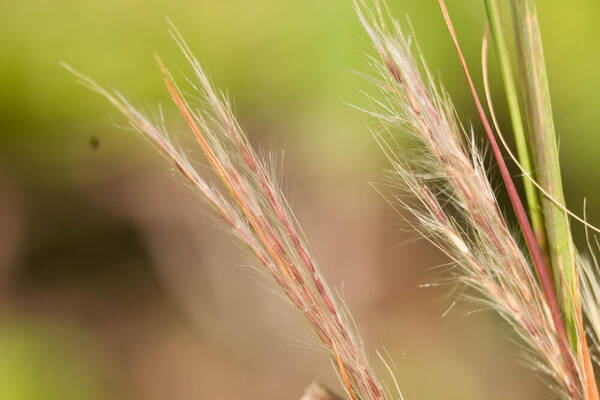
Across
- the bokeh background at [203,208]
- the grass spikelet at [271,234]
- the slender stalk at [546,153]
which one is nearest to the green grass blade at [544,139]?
the slender stalk at [546,153]

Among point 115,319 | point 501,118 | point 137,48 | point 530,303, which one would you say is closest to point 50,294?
point 115,319

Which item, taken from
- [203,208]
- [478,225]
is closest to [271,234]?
[478,225]

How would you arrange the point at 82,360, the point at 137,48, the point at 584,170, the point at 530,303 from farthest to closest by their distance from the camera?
1. the point at 82,360
2. the point at 137,48
3. the point at 584,170
4. the point at 530,303

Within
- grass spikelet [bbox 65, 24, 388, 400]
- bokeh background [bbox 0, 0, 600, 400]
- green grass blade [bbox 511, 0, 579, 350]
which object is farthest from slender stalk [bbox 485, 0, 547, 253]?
bokeh background [bbox 0, 0, 600, 400]

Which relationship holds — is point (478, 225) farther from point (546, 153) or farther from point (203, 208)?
point (203, 208)

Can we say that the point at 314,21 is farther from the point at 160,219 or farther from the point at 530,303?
the point at 530,303

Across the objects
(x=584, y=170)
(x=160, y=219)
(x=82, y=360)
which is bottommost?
(x=82, y=360)

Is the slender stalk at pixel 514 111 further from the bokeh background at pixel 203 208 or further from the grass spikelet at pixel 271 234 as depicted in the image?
the bokeh background at pixel 203 208
